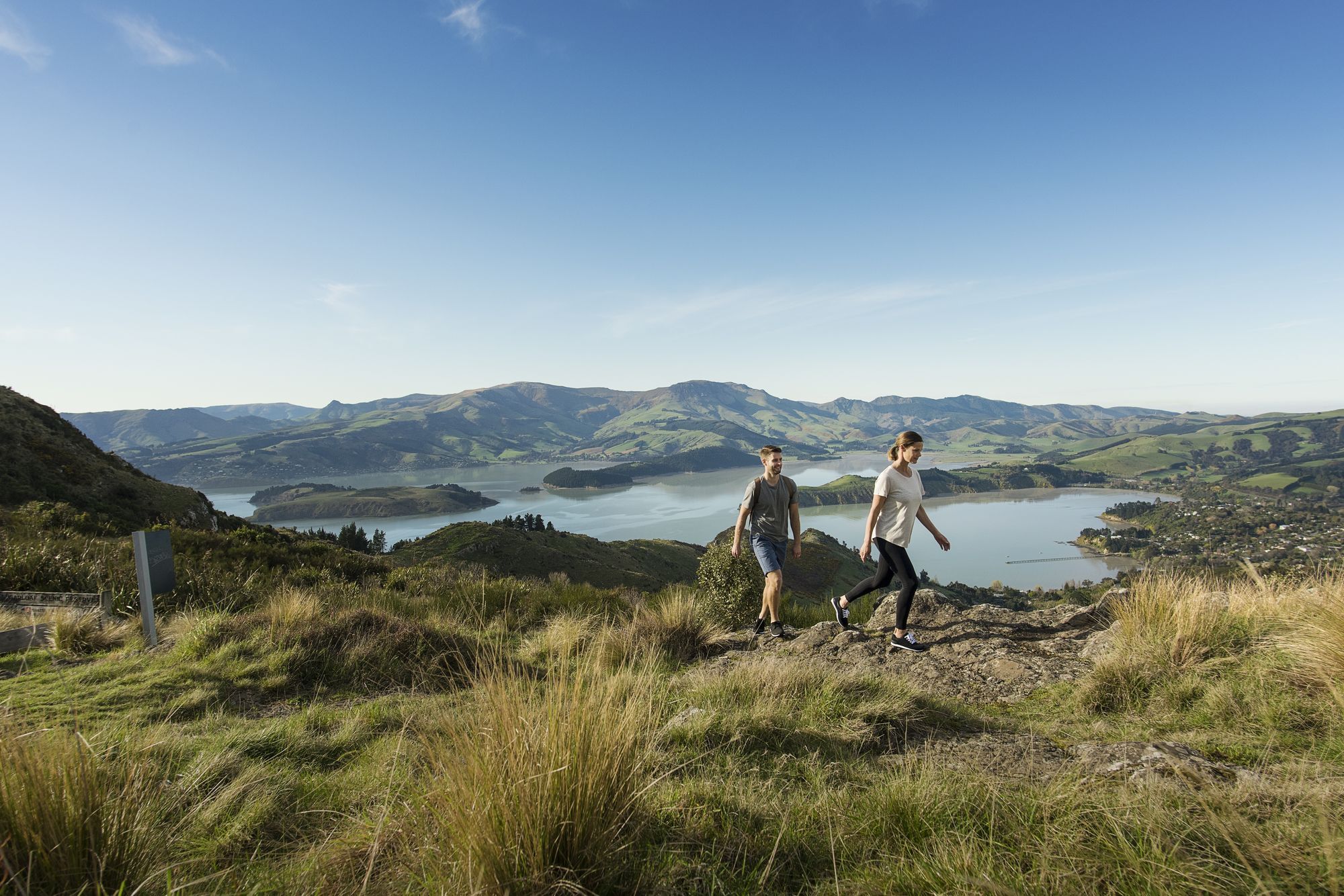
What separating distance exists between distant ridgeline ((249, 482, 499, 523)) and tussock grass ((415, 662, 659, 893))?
466ft

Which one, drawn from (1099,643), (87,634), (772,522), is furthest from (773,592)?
(87,634)

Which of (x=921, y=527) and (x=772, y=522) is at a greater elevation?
(x=772, y=522)

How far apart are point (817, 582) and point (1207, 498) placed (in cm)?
12744

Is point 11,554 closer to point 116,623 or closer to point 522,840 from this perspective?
point 116,623

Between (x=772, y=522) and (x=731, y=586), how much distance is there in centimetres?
321

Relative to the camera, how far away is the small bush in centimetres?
916

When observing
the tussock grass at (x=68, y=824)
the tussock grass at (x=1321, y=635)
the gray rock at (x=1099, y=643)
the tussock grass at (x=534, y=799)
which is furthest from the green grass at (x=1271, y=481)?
the tussock grass at (x=68, y=824)

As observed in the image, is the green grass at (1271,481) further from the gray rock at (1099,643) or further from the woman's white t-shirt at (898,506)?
the woman's white t-shirt at (898,506)

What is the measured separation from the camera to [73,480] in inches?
886

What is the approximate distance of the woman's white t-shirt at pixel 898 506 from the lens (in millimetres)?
6016

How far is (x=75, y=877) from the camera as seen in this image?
1.72 meters

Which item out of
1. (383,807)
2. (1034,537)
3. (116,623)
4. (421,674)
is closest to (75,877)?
(383,807)

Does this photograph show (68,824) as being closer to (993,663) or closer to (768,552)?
(768,552)

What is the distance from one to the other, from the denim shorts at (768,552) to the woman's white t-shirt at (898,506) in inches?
46.7
